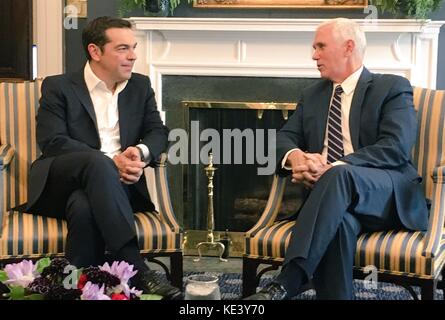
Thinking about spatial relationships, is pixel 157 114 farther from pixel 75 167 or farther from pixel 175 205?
pixel 175 205

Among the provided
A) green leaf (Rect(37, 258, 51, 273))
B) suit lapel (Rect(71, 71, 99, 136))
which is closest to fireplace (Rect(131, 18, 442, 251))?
suit lapel (Rect(71, 71, 99, 136))

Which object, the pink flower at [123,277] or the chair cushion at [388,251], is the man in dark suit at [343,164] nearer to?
the chair cushion at [388,251]

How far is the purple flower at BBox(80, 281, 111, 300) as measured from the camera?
1534mm

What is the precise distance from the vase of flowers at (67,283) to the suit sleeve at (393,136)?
43.5 inches

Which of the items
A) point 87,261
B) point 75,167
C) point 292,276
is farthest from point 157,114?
point 292,276

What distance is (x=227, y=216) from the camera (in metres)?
3.93

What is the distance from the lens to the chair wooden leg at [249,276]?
2457 millimetres

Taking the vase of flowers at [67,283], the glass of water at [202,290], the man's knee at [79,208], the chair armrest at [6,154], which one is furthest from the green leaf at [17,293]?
the chair armrest at [6,154]

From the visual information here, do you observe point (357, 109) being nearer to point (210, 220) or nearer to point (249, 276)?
Result: point (249, 276)

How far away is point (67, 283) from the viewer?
1.65 meters

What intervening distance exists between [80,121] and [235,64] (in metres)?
1.23

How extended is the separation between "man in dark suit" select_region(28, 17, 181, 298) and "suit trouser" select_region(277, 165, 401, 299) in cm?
49

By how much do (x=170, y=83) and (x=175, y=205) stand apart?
68 centimetres

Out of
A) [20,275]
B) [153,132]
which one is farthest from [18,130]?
[20,275]
